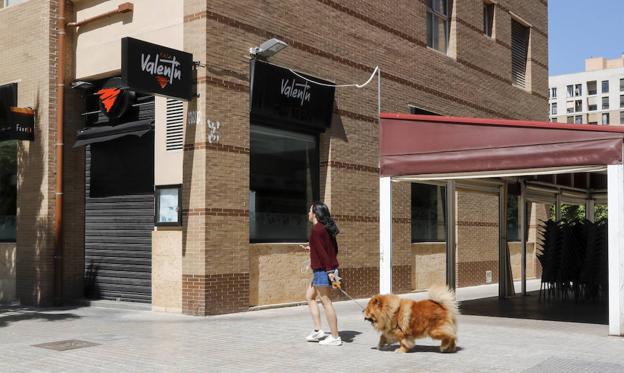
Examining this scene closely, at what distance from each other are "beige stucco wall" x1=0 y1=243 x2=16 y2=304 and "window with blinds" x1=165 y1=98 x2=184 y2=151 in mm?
5105

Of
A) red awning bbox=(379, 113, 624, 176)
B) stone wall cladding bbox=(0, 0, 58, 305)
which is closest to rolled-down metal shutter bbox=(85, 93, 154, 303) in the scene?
stone wall cladding bbox=(0, 0, 58, 305)

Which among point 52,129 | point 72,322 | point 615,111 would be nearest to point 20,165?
point 52,129

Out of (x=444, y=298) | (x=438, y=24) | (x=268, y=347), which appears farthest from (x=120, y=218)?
(x=438, y=24)

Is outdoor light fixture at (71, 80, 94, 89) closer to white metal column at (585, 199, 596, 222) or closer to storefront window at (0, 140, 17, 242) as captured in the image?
storefront window at (0, 140, 17, 242)

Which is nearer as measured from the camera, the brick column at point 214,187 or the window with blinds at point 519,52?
the brick column at point 214,187

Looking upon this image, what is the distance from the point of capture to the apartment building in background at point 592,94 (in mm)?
115000

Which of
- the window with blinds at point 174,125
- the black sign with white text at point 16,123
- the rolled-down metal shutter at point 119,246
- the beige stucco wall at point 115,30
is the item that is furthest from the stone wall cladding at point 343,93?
the black sign with white text at point 16,123

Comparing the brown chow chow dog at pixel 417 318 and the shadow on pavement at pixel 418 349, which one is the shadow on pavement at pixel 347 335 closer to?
the shadow on pavement at pixel 418 349

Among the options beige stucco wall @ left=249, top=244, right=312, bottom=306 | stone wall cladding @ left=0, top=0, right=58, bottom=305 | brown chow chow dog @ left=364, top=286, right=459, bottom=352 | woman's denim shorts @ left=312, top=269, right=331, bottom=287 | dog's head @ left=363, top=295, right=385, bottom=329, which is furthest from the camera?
stone wall cladding @ left=0, top=0, right=58, bottom=305

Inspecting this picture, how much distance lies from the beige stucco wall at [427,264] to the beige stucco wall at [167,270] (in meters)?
7.56

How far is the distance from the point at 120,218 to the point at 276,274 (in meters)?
3.53

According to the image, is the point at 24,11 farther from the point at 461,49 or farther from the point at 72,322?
the point at 461,49

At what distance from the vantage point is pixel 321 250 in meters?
9.14

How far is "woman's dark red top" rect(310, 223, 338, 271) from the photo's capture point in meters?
9.13
